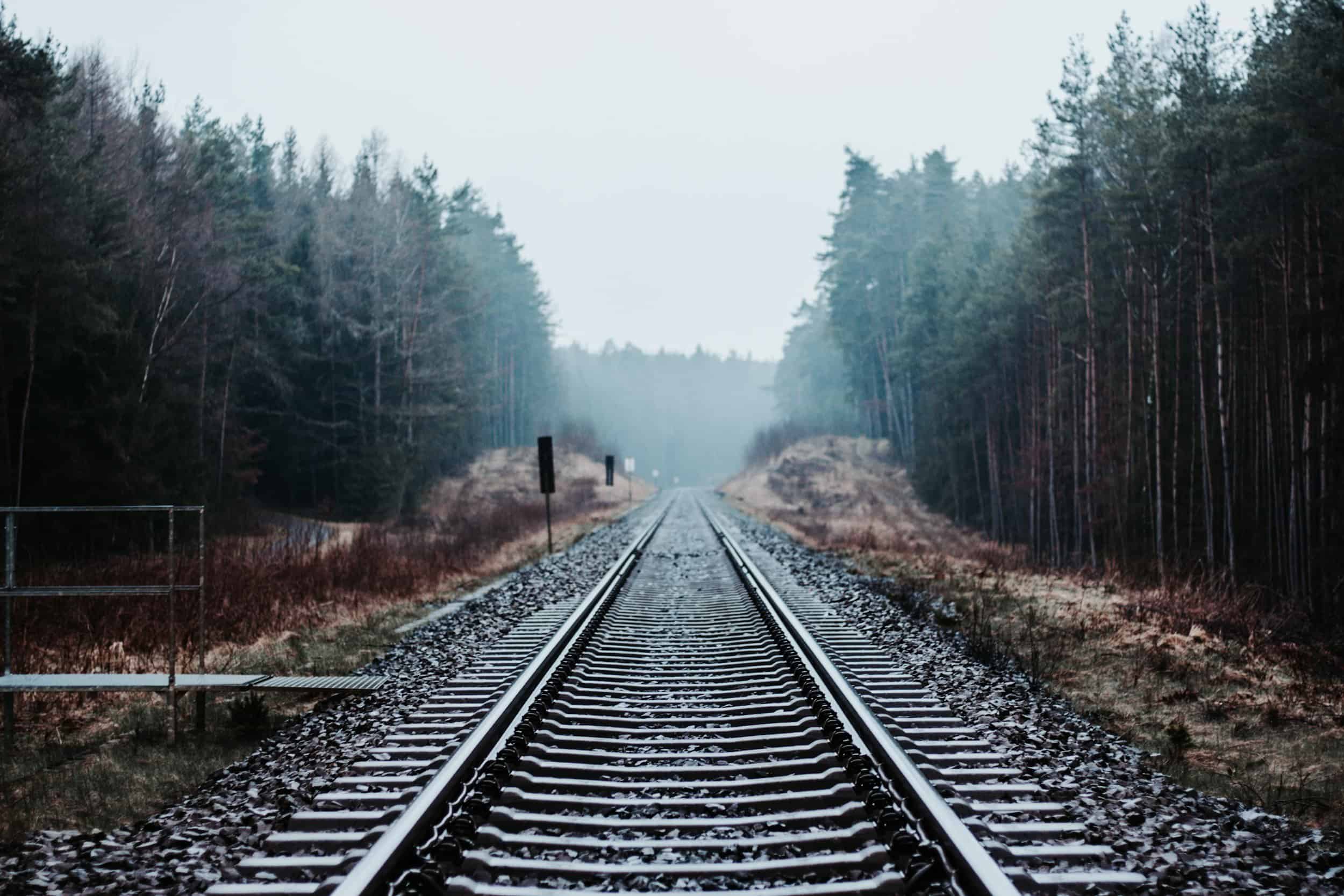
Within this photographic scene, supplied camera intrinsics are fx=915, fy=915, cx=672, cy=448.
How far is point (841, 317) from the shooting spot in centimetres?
5919

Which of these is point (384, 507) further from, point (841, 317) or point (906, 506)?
point (841, 317)

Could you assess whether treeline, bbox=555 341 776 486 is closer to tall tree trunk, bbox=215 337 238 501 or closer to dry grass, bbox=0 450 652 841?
tall tree trunk, bbox=215 337 238 501

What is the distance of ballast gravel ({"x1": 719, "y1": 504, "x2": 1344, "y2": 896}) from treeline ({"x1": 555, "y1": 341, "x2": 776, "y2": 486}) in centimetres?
12433

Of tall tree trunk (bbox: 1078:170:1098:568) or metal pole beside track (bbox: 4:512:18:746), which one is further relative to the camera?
tall tree trunk (bbox: 1078:170:1098:568)

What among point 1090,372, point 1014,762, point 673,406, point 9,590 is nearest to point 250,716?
point 9,590

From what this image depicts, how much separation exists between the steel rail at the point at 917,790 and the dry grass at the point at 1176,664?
181 centimetres

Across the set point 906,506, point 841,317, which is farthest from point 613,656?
point 841,317

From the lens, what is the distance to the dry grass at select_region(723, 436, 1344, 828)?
543 cm

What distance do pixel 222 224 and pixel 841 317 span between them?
38.9 meters

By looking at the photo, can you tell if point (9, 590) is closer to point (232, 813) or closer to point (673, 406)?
point (232, 813)

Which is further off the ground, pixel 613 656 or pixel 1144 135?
pixel 1144 135

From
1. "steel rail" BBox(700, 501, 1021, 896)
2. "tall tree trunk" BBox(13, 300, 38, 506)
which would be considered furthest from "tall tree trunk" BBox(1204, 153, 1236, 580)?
"tall tree trunk" BBox(13, 300, 38, 506)

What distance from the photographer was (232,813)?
14.5 ft

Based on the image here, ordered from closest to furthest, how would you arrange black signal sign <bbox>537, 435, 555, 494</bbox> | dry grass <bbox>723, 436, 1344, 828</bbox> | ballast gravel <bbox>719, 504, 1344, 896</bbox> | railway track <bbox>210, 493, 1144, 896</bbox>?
railway track <bbox>210, 493, 1144, 896</bbox>
ballast gravel <bbox>719, 504, 1344, 896</bbox>
dry grass <bbox>723, 436, 1344, 828</bbox>
black signal sign <bbox>537, 435, 555, 494</bbox>
